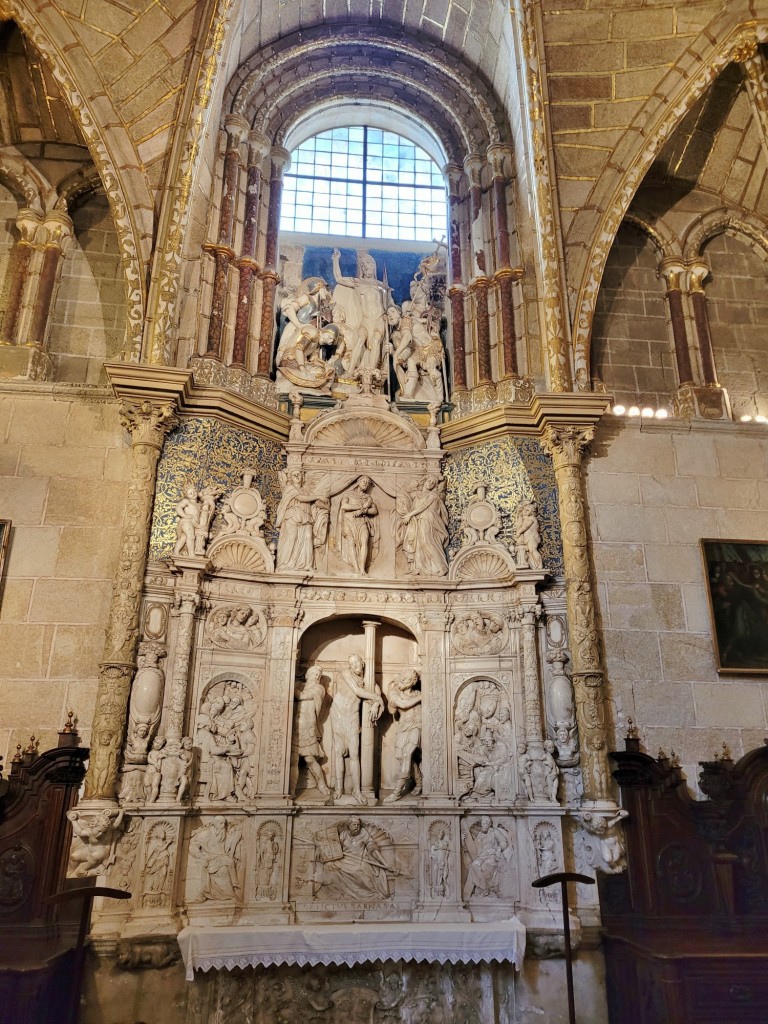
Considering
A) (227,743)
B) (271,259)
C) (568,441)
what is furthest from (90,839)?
(271,259)

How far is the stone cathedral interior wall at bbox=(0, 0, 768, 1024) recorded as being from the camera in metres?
8.33

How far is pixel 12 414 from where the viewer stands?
951 centimetres

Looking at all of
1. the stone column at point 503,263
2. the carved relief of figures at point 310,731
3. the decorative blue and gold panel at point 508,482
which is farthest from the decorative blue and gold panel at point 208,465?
the stone column at point 503,263

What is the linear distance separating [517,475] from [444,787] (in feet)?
11.9

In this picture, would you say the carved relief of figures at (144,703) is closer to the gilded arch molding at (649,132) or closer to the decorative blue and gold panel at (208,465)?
the decorative blue and gold panel at (208,465)

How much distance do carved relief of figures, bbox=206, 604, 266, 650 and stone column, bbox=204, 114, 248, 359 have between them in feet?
10.3

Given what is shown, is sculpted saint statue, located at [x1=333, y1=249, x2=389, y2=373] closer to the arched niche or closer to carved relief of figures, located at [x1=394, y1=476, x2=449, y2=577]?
carved relief of figures, located at [x1=394, y1=476, x2=449, y2=577]

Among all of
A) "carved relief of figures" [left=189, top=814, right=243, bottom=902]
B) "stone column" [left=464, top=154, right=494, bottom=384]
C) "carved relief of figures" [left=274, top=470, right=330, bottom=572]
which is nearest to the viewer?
"carved relief of figures" [left=189, top=814, right=243, bottom=902]

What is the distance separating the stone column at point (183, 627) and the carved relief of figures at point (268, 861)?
129cm

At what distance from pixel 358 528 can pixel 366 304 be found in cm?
340

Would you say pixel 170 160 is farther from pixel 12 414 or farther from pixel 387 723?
pixel 387 723

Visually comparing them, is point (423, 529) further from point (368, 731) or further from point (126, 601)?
point (126, 601)

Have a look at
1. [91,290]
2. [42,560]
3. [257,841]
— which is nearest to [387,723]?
[257,841]

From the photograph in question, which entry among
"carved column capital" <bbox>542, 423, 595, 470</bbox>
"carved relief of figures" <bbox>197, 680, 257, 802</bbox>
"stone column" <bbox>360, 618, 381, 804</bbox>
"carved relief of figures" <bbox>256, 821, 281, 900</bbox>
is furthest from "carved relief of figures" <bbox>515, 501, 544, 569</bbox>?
"carved relief of figures" <bbox>256, 821, 281, 900</bbox>
